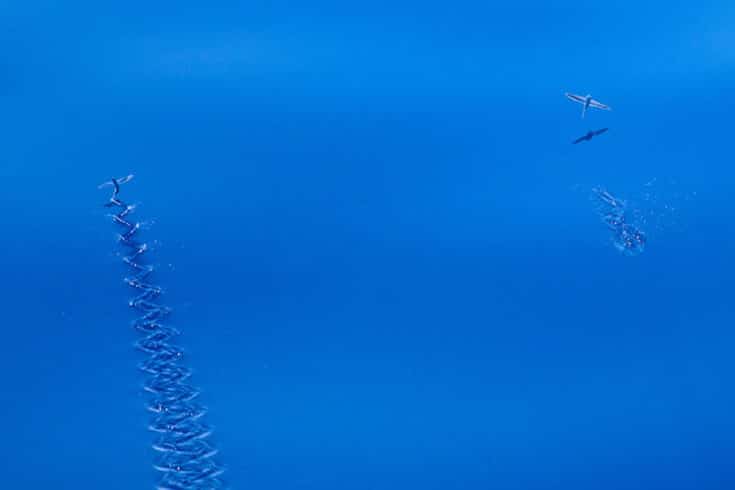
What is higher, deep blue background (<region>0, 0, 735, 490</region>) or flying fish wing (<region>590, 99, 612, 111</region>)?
flying fish wing (<region>590, 99, 612, 111</region>)

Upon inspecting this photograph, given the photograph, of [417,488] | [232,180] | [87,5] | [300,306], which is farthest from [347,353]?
[87,5]

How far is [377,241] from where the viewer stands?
5.01 ft

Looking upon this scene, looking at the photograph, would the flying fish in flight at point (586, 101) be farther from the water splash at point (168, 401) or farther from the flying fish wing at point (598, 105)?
the water splash at point (168, 401)

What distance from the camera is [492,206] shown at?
1.55 metres

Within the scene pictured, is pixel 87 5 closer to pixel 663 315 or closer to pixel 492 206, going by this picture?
pixel 492 206

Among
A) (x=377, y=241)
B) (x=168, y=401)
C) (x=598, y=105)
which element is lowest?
(x=168, y=401)

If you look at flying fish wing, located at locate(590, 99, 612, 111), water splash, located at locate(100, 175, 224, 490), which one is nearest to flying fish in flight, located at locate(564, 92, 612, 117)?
flying fish wing, located at locate(590, 99, 612, 111)

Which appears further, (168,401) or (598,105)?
(598,105)

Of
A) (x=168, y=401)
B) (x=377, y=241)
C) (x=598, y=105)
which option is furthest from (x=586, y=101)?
(x=168, y=401)

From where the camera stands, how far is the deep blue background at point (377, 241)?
1.47 meters

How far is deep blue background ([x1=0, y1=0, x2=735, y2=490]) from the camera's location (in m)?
1.47

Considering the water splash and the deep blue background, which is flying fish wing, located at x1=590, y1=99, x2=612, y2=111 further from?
the water splash

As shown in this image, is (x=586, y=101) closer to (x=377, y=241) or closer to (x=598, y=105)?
(x=598, y=105)

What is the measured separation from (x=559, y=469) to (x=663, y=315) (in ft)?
1.22
